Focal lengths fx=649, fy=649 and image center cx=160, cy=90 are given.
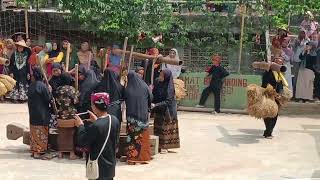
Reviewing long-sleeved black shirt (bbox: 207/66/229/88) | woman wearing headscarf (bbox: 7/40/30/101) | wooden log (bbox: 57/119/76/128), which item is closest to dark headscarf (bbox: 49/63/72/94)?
wooden log (bbox: 57/119/76/128)

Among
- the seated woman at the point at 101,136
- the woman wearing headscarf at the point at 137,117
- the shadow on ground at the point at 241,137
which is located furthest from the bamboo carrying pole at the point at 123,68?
the seated woman at the point at 101,136

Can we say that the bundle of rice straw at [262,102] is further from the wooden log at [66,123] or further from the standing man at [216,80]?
the standing man at [216,80]

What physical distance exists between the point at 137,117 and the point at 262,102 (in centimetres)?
303

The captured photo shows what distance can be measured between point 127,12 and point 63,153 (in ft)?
27.6

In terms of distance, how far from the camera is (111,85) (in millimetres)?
10469

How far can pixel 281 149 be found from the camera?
475 inches

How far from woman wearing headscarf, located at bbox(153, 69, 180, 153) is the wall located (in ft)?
17.4

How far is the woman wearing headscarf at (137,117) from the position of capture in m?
10.5

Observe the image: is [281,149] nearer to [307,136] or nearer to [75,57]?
[307,136]

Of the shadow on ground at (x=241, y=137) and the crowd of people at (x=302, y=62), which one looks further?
the crowd of people at (x=302, y=62)

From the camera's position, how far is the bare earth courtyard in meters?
10.0

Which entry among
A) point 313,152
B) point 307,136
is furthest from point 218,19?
point 313,152

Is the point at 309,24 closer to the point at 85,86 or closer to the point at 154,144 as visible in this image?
the point at 154,144

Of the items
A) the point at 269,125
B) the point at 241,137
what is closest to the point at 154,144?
the point at 241,137
